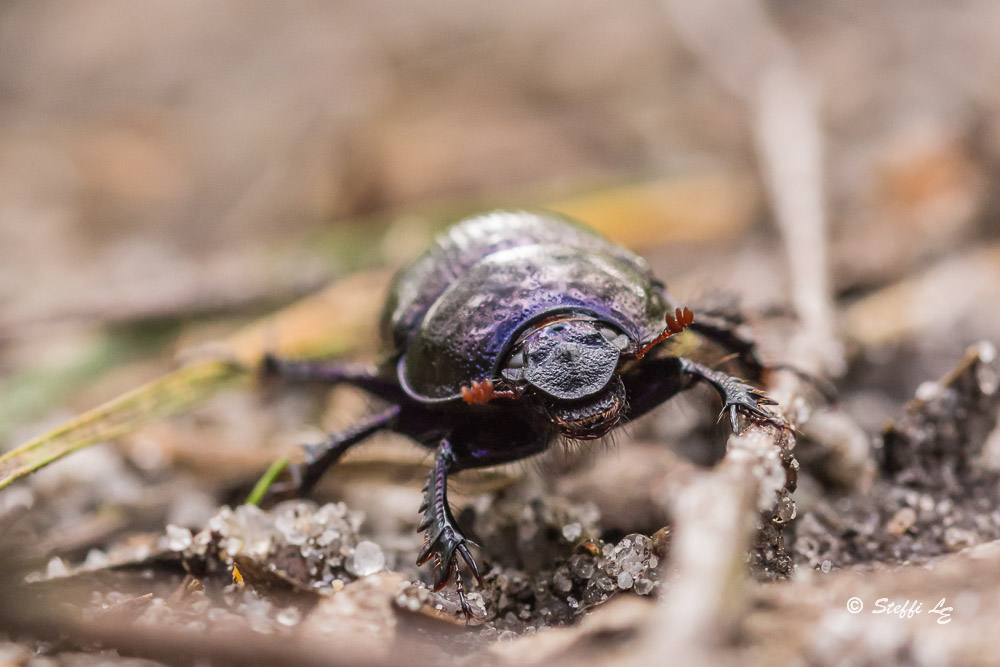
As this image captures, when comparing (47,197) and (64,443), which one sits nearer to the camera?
(64,443)

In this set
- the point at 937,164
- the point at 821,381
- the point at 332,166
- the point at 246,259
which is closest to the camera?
the point at 821,381

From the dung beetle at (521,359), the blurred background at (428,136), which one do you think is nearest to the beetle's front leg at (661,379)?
the dung beetle at (521,359)

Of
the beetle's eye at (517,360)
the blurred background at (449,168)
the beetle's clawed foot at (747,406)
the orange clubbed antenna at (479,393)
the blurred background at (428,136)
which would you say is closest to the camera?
the beetle's clawed foot at (747,406)

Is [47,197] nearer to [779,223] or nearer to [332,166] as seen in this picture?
[332,166]

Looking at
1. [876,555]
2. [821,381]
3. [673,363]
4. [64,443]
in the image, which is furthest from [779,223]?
[64,443]

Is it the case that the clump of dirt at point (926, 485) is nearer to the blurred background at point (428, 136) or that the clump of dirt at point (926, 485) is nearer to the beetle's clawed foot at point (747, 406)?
the beetle's clawed foot at point (747, 406)

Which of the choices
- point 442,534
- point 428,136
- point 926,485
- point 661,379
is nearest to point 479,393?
point 442,534

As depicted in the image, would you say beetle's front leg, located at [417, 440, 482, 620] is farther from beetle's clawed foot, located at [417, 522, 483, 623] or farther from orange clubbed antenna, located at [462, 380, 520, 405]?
orange clubbed antenna, located at [462, 380, 520, 405]
